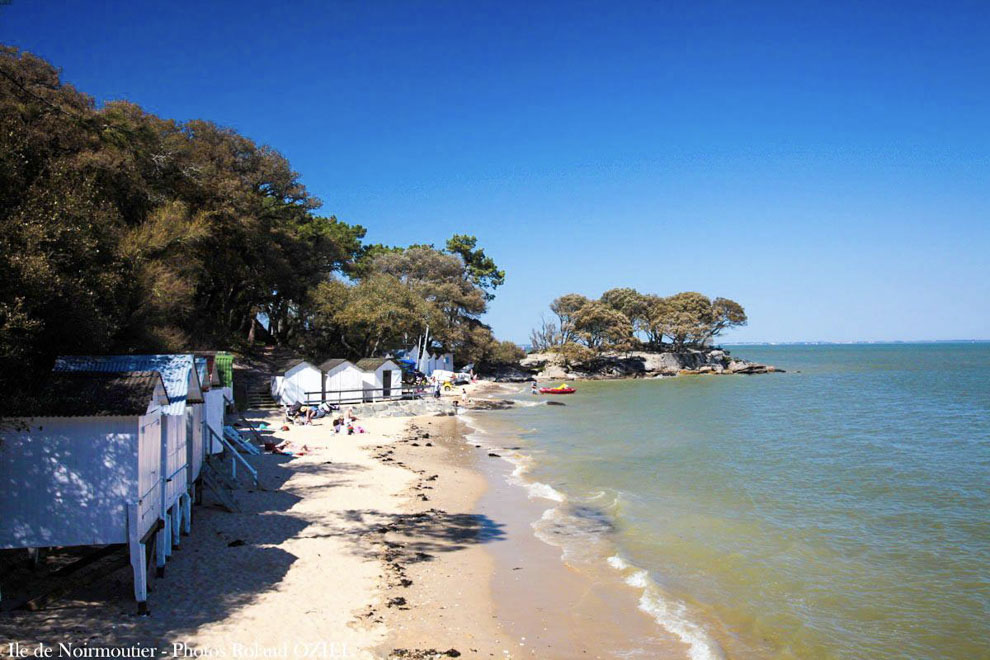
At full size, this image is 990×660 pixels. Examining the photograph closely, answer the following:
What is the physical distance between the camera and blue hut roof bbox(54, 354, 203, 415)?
374 inches

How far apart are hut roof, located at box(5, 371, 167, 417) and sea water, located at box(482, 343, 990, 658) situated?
862 cm

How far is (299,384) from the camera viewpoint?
110ft

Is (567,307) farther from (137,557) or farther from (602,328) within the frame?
(137,557)

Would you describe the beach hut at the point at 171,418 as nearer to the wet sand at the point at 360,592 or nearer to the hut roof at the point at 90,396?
the wet sand at the point at 360,592

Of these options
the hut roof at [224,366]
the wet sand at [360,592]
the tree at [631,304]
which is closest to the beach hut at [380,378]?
Answer: the hut roof at [224,366]

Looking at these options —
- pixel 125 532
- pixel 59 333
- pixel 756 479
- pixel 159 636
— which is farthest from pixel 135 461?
pixel 756 479

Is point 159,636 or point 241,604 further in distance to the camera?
point 241,604

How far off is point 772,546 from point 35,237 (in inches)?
629

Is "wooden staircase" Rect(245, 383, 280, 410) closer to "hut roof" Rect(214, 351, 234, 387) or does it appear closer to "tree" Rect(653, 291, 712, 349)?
"hut roof" Rect(214, 351, 234, 387)

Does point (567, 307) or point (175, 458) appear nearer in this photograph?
point (175, 458)

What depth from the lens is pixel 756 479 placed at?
804 inches

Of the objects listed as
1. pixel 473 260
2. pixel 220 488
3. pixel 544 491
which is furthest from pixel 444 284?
pixel 220 488

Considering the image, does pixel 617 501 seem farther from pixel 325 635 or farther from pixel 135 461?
pixel 135 461

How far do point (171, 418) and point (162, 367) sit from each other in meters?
1.20
